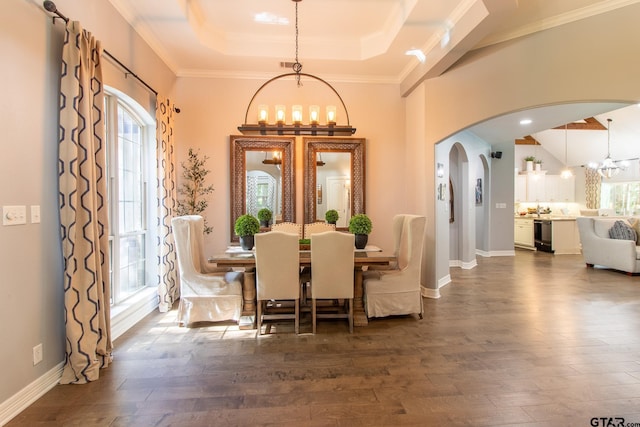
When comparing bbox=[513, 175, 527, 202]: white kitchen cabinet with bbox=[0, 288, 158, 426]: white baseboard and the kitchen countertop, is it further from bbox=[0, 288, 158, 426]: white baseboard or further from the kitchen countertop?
bbox=[0, 288, 158, 426]: white baseboard

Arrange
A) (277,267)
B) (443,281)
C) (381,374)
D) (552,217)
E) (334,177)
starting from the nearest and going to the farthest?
(381,374) < (277,267) < (334,177) < (443,281) < (552,217)

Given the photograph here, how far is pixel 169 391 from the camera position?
2168 millimetres

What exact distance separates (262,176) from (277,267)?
202 cm

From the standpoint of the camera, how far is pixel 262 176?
471 cm

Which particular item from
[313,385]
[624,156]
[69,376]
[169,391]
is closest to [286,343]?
[313,385]

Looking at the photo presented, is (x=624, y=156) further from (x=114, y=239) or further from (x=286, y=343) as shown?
(x=114, y=239)

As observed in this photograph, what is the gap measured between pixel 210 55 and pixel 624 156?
1134 cm

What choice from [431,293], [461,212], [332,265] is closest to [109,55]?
[332,265]

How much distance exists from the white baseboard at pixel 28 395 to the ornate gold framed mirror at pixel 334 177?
3243 millimetres

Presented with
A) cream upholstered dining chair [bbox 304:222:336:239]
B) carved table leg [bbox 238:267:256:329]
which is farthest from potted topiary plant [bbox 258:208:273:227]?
carved table leg [bbox 238:267:256:329]

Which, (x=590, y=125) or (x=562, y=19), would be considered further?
(x=590, y=125)

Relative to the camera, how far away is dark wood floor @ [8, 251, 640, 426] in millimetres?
1920

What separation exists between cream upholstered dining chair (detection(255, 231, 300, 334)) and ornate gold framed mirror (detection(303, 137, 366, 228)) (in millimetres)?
1716

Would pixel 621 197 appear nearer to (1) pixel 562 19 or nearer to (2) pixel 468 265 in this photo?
(2) pixel 468 265
